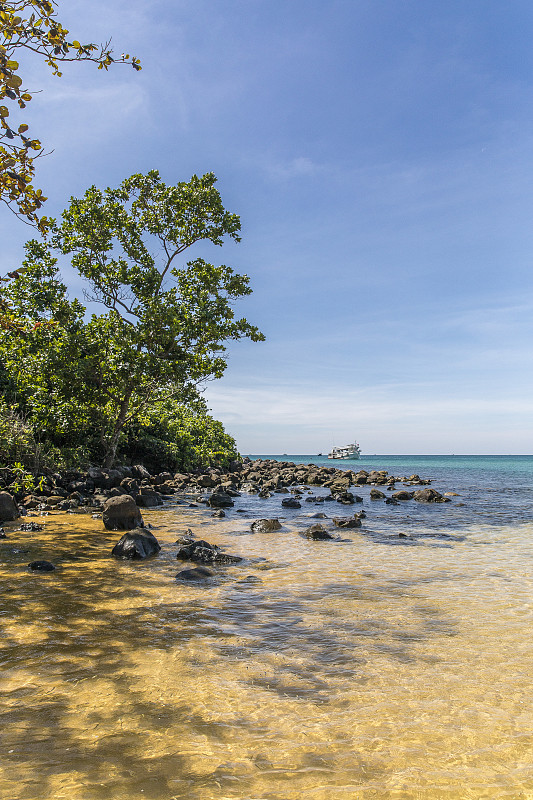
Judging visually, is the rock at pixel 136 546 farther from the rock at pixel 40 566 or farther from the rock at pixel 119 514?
the rock at pixel 119 514

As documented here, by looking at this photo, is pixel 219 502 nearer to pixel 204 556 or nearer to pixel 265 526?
pixel 265 526

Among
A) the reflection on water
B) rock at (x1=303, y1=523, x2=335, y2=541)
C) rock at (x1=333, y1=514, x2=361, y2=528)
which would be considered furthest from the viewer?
rock at (x1=333, y1=514, x2=361, y2=528)

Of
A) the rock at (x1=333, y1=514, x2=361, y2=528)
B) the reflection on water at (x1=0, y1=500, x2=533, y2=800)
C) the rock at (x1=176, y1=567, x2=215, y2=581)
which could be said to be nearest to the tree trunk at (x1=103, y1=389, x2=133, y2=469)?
the rock at (x1=333, y1=514, x2=361, y2=528)

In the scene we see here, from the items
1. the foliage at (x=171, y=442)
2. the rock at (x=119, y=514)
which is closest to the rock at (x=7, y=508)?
the rock at (x=119, y=514)

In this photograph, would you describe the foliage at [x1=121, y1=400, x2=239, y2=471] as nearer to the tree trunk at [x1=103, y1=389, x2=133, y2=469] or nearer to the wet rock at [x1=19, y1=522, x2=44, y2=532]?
the tree trunk at [x1=103, y1=389, x2=133, y2=469]

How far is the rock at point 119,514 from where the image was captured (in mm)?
12125

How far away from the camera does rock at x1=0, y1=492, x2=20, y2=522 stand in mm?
12158

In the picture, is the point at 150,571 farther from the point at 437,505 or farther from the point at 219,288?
the point at 437,505

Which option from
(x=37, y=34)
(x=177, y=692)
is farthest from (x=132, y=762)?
(x=37, y=34)

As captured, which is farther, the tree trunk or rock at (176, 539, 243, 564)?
the tree trunk

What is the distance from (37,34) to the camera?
5.76m

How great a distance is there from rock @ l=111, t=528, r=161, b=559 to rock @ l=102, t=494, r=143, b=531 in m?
2.77

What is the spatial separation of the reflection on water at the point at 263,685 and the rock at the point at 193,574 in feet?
0.69

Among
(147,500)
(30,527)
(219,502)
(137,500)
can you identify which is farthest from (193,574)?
(219,502)
